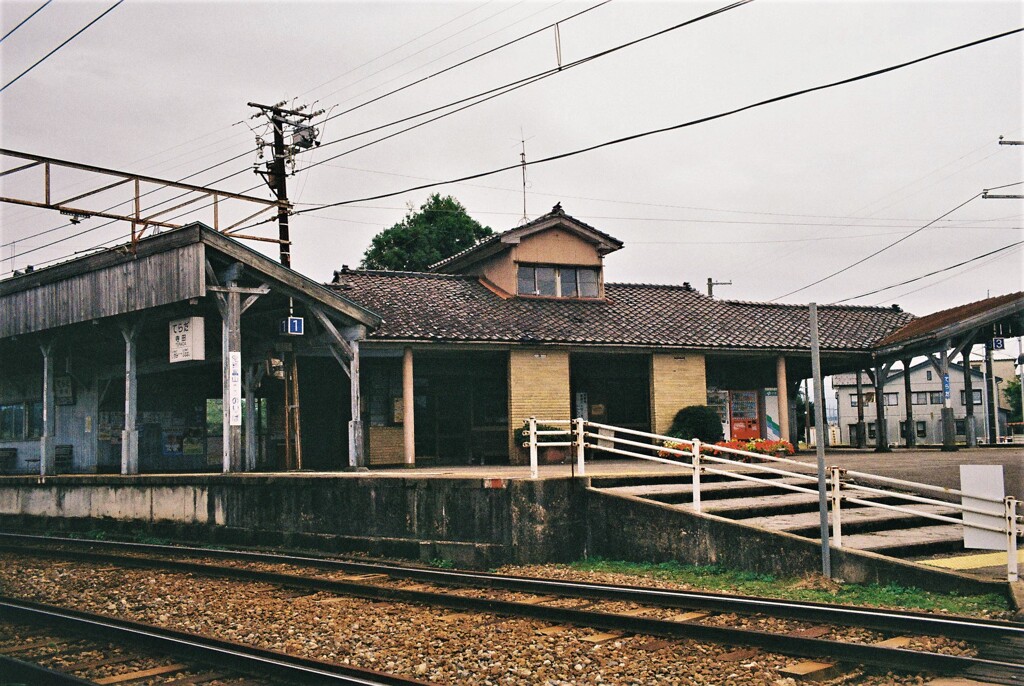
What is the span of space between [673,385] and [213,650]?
17.8 m

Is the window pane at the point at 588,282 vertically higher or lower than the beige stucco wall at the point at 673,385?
higher

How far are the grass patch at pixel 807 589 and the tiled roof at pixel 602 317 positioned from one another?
1091 centimetres

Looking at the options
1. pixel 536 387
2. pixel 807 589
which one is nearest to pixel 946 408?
pixel 536 387

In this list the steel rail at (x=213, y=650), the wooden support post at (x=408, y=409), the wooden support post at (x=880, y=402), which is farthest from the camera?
the wooden support post at (x=880, y=402)

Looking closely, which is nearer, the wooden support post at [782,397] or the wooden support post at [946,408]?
the wooden support post at [946,408]

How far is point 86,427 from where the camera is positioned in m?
23.8

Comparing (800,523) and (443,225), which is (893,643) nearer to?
(800,523)

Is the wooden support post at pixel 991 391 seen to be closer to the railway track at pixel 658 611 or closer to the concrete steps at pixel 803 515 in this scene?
the concrete steps at pixel 803 515

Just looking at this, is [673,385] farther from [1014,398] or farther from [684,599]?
[1014,398]

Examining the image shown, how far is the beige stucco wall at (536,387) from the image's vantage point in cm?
2173

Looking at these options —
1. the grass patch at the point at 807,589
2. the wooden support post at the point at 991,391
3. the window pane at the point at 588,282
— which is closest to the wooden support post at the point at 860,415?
the wooden support post at the point at 991,391

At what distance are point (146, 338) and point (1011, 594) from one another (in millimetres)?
19990

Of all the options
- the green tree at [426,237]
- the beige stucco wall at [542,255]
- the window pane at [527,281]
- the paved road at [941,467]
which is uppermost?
the green tree at [426,237]

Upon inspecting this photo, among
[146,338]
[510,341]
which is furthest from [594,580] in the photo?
[146,338]
